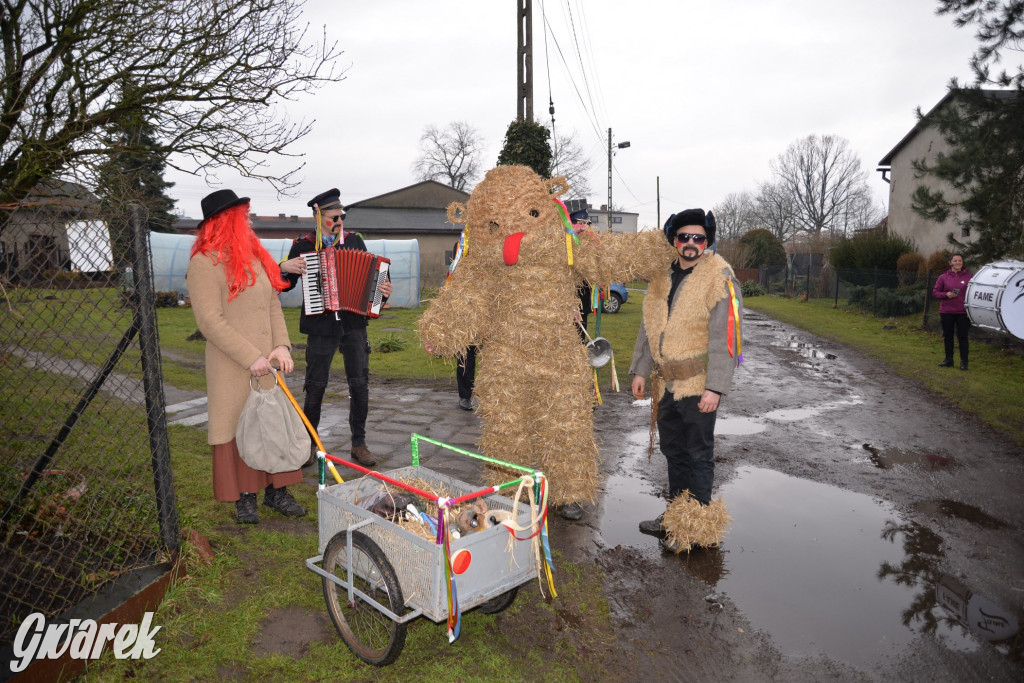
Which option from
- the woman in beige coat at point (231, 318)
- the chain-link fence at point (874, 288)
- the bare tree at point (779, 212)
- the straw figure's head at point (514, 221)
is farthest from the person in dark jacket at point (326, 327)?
the bare tree at point (779, 212)

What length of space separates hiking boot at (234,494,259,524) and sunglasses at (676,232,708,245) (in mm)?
3323

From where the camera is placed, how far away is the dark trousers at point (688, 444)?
13.7ft

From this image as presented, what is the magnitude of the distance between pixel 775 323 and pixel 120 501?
18152 mm

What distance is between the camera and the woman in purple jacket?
1073 centimetres

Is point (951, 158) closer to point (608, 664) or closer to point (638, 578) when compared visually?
point (638, 578)

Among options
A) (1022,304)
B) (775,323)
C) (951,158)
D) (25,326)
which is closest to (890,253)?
(775,323)

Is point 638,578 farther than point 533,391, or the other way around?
point 533,391

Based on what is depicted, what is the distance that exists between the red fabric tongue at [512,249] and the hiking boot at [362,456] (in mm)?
2245

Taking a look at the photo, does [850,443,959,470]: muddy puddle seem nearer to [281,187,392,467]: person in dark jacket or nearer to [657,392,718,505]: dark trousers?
[657,392,718,505]: dark trousers

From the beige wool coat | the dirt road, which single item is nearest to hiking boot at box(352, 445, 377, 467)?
the beige wool coat

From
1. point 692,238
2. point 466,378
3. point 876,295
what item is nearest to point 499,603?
point 692,238

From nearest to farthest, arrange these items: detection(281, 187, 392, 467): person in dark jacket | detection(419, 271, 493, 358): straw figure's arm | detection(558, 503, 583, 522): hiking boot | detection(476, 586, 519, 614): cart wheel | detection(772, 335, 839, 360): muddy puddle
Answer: detection(476, 586, 519, 614): cart wheel, detection(419, 271, 493, 358): straw figure's arm, detection(558, 503, 583, 522): hiking boot, detection(281, 187, 392, 467): person in dark jacket, detection(772, 335, 839, 360): muddy puddle

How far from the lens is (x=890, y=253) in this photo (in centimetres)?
2148

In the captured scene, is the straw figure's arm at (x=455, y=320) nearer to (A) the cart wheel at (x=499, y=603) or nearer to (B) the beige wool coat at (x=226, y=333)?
(B) the beige wool coat at (x=226, y=333)
